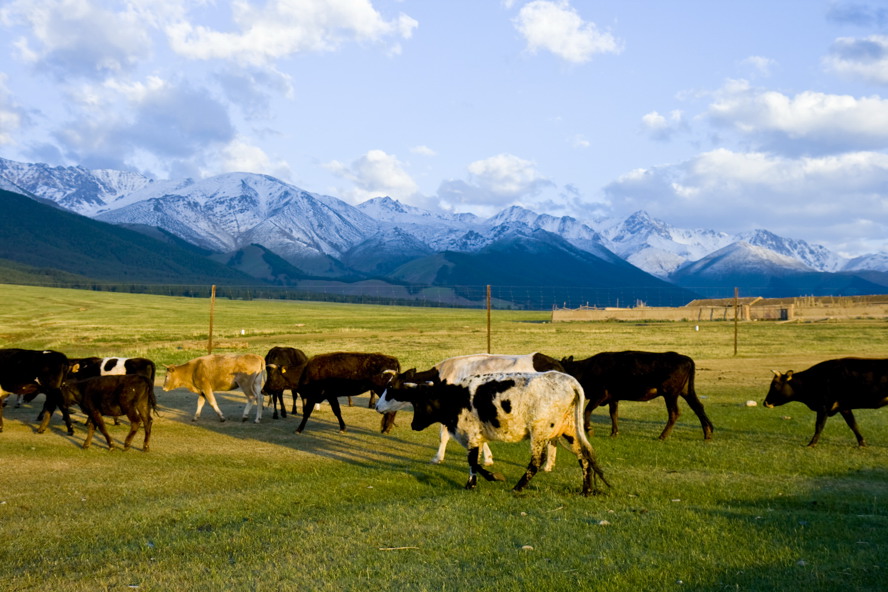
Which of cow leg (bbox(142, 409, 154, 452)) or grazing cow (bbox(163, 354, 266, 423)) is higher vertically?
grazing cow (bbox(163, 354, 266, 423))

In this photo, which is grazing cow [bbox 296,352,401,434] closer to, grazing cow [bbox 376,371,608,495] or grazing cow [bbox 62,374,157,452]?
grazing cow [bbox 62,374,157,452]

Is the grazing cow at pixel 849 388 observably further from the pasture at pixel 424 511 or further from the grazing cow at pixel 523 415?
the grazing cow at pixel 523 415

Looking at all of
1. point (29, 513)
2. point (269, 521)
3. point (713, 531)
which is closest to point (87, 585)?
point (269, 521)

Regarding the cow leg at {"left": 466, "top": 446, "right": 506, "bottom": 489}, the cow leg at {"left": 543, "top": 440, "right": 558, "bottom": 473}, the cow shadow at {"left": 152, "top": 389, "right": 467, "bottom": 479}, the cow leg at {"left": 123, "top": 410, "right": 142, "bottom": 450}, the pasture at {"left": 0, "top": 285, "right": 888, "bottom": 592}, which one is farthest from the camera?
the cow leg at {"left": 123, "top": 410, "right": 142, "bottom": 450}

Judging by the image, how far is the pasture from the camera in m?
7.26

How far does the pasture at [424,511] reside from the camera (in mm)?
7262

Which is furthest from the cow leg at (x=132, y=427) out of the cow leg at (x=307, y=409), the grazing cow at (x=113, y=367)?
the grazing cow at (x=113, y=367)

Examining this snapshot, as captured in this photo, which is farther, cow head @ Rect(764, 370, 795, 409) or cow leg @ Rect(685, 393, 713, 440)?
cow head @ Rect(764, 370, 795, 409)

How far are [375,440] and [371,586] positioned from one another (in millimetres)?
9199

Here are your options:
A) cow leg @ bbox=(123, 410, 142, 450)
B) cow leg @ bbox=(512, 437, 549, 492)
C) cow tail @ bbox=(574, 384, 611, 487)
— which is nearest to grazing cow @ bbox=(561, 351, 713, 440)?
cow tail @ bbox=(574, 384, 611, 487)

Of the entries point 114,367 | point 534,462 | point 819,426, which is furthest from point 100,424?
point 819,426

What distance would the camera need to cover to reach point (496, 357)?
1571 cm

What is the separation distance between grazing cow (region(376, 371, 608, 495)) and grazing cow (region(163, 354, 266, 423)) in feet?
30.1

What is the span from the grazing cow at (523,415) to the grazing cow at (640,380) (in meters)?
5.40
